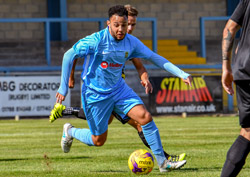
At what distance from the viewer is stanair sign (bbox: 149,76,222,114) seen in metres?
21.9

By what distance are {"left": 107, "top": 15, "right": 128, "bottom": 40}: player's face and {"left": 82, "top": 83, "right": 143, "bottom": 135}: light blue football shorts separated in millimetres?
773

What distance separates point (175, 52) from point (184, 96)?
682cm

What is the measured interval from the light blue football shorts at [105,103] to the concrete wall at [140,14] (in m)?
21.2

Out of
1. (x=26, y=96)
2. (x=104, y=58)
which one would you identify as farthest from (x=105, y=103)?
(x=26, y=96)

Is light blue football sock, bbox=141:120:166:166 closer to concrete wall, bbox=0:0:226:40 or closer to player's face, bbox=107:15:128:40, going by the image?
player's face, bbox=107:15:128:40

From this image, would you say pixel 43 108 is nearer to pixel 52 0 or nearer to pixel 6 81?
pixel 6 81

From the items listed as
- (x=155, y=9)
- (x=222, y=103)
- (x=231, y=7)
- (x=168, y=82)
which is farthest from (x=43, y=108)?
(x=231, y=7)

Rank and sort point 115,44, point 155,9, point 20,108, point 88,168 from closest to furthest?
point 115,44 < point 88,168 < point 20,108 < point 155,9

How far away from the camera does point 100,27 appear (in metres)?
24.5


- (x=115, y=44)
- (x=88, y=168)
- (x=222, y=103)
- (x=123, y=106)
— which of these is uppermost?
(x=115, y=44)

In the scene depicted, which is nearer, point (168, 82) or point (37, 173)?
point (37, 173)

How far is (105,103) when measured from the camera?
327 inches

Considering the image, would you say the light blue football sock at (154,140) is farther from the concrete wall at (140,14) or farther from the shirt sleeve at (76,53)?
the concrete wall at (140,14)

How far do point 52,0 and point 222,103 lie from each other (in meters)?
11.3
